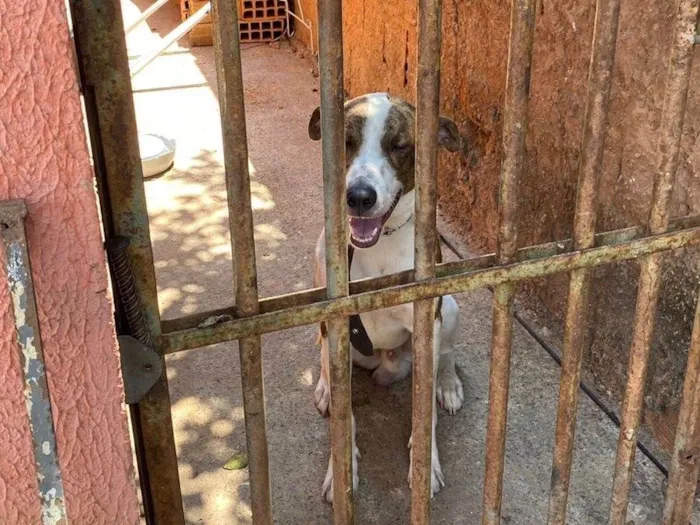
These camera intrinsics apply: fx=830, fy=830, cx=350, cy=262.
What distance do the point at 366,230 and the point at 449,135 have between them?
52 centimetres

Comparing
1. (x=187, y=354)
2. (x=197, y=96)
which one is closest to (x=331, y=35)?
(x=187, y=354)

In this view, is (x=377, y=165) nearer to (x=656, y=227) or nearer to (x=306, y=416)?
(x=306, y=416)

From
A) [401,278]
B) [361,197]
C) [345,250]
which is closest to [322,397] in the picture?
[361,197]

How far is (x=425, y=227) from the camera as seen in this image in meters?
1.70

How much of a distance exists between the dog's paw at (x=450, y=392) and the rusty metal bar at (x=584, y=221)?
3.38ft

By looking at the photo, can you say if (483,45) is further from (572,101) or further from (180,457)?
(180,457)

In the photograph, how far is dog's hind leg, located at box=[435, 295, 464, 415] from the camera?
3.17m

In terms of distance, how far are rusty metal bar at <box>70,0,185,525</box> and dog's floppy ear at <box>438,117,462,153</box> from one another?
5.97ft

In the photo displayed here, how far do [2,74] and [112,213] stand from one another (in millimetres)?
326

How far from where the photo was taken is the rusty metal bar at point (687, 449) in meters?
2.22

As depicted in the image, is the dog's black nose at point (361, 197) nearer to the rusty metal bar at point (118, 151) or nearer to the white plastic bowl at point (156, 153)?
the rusty metal bar at point (118, 151)

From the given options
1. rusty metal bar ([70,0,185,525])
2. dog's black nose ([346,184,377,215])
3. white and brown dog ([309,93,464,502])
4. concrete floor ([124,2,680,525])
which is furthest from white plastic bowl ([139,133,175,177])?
rusty metal bar ([70,0,185,525])

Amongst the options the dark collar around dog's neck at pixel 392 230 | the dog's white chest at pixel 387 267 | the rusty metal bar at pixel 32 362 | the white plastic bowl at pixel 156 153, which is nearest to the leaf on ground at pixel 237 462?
the dog's white chest at pixel 387 267

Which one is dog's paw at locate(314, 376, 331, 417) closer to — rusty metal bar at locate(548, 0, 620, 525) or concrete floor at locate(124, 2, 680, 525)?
concrete floor at locate(124, 2, 680, 525)
